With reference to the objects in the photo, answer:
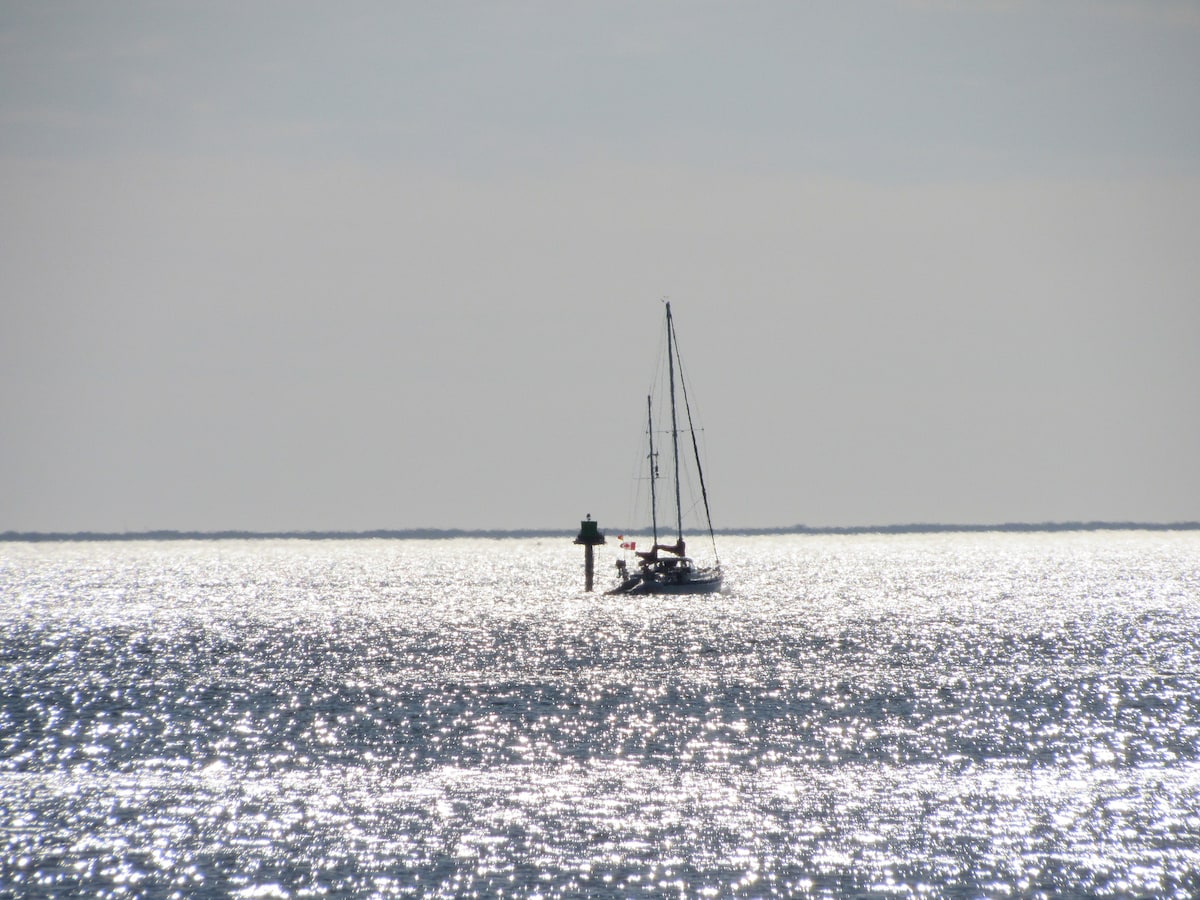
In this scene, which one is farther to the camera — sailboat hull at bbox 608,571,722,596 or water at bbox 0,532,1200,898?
sailboat hull at bbox 608,571,722,596

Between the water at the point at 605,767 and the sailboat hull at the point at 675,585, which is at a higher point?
the sailboat hull at the point at 675,585

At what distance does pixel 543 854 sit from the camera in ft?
119

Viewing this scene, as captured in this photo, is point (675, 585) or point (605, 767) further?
point (675, 585)

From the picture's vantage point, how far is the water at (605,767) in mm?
34906

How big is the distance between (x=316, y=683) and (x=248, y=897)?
139ft

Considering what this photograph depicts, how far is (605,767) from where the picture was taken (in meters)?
47.8

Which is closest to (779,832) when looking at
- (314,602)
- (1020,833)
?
(1020,833)

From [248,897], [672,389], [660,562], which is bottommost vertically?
[248,897]

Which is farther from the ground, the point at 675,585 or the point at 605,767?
the point at 675,585

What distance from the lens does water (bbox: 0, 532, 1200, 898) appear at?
3491 centimetres

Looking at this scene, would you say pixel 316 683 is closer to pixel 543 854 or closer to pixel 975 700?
pixel 975 700

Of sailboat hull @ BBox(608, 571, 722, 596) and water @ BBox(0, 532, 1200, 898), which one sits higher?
sailboat hull @ BBox(608, 571, 722, 596)

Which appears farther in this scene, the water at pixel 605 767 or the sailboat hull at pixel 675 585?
the sailboat hull at pixel 675 585

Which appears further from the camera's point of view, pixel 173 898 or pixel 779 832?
pixel 779 832
